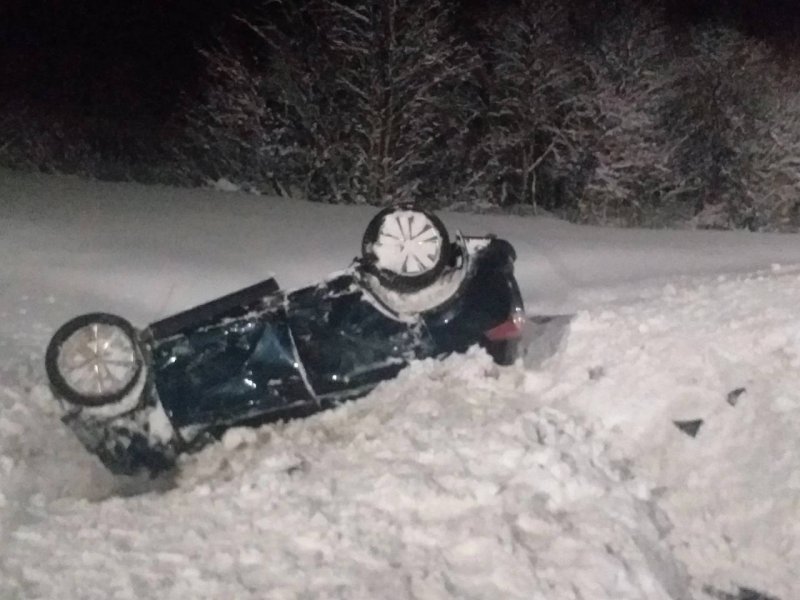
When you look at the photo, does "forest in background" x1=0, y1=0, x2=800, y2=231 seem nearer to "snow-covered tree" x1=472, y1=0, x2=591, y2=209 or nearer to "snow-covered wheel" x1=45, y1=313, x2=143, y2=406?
"snow-covered tree" x1=472, y1=0, x2=591, y2=209

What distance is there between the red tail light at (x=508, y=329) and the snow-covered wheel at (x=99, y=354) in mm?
2198

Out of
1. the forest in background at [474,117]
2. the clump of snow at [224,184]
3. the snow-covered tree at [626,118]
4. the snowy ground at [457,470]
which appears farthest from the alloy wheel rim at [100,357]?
the snow-covered tree at [626,118]

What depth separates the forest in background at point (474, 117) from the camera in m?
18.0

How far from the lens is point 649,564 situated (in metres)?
4.58

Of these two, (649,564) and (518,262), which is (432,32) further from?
(649,564)

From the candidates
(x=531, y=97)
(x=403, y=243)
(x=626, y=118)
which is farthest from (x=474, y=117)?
(x=403, y=243)

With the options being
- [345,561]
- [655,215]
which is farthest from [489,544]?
[655,215]

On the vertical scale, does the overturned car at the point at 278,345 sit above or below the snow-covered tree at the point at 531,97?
below

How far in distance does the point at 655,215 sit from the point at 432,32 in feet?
22.4

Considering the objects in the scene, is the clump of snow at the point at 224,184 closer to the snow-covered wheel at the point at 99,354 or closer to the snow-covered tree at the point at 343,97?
the snow-covered tree at the point at 343,97

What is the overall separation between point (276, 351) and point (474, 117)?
15302mm

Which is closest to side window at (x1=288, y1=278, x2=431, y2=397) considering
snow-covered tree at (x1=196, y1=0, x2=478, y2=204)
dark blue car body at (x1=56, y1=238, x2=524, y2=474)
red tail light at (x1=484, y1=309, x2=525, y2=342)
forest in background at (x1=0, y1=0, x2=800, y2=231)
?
dark blue car body at (x1=56, y1=238, x2=524, y2=474)

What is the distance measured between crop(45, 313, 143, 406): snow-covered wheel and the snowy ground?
494mm

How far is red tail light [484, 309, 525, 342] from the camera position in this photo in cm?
611
